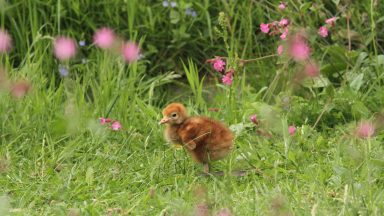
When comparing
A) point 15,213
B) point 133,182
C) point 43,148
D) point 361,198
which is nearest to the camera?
point 361,198

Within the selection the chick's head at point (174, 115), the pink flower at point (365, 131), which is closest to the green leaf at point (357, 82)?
the pink flower at point (365, 131)

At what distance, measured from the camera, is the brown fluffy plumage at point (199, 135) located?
485 cm

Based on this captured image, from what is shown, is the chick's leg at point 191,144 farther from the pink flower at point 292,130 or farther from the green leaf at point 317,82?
the green leaf at point 317,82

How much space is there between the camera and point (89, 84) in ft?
20.4

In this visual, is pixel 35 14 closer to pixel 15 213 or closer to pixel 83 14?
pixel 83 14

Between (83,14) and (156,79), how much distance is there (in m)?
0.71

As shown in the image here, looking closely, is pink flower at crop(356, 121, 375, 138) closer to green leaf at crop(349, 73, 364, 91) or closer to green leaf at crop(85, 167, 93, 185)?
green leaf at crop(349, 73, 364, 91)

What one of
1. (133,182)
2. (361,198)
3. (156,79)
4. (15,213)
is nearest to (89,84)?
(156,79)

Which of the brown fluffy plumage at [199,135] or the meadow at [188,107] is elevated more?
the brown fluffy plumage at [199,135]

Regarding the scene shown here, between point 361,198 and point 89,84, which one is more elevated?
point 361,198

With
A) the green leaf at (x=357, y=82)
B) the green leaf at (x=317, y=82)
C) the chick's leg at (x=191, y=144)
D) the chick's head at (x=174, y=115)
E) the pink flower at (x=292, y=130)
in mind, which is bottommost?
the green leaf at (x=317, y=82)

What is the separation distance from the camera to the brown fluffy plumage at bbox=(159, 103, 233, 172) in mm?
4852

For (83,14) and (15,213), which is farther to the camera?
(83,14)

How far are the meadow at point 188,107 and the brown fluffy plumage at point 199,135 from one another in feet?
0.33
